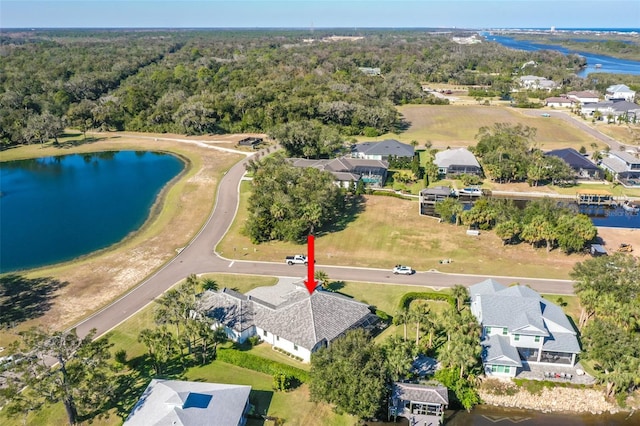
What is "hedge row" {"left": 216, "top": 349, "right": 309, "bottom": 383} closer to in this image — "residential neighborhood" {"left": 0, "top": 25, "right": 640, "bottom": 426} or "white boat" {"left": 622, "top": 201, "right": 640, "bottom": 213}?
"residential neighborhood" {"left": 0, "top": 25, "right": 640, "bottom": 426}

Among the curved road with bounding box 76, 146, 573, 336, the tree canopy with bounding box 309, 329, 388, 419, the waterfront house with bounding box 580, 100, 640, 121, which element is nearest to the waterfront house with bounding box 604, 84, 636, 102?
the waterfront house with bounding box 580, 100, 640, 121

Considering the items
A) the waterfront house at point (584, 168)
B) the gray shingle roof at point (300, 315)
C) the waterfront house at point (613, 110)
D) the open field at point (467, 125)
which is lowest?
the gray shingle roof at point (300, 315)

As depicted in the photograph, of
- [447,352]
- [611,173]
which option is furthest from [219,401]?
[611,173]

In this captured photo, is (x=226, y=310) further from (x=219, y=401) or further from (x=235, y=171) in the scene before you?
(x=235, y=171)

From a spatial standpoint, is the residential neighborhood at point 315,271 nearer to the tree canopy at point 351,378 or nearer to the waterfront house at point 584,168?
the tree canopy at point 351,378

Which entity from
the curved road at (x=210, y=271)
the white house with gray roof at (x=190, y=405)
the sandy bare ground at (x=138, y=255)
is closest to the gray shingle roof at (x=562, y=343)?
the curved road at (x=210, y=271)
